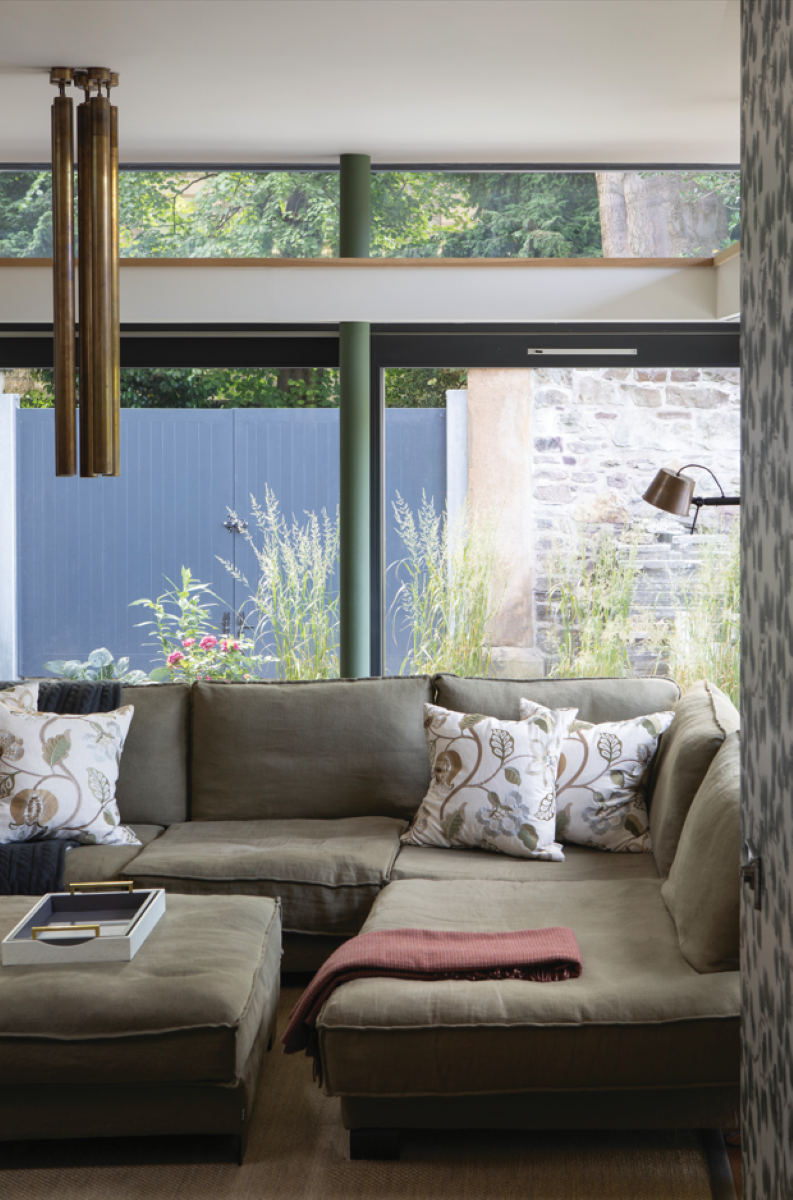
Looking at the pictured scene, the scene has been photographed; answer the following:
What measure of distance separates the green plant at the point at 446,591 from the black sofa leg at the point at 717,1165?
7.97 ft

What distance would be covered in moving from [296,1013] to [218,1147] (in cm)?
34

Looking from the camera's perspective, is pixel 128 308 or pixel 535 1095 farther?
pixel 128 308

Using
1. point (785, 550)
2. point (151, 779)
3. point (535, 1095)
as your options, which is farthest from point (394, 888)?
point (785, 550)

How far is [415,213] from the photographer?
4605 millimetres

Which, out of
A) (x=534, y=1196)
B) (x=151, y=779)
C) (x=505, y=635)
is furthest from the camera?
(x=505, y=635)

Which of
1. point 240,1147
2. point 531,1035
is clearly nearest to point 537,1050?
point 531,1035

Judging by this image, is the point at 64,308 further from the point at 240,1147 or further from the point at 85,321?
the point at 240,1147

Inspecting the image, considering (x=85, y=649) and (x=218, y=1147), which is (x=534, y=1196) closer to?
(x=218, y=1147)

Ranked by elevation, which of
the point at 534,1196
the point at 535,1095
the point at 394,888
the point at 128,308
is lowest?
the point at 534,1196

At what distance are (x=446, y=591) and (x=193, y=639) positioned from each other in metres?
1.18

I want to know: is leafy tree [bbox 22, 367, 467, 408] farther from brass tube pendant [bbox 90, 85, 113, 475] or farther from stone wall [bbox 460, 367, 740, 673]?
brass tube pendant [bbox 90, 85, 113, 475]

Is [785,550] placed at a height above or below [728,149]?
below

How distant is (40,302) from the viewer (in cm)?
449

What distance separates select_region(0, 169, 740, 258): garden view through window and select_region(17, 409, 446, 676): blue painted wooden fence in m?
0.73
